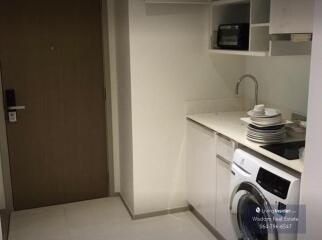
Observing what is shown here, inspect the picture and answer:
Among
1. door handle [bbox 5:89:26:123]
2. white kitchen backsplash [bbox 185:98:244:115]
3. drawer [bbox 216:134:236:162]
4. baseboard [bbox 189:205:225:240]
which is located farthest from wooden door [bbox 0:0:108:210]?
drawer [bbox 216:134:236:162]

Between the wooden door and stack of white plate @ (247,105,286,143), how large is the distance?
1618 millimetres

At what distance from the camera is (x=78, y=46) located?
3.46 m

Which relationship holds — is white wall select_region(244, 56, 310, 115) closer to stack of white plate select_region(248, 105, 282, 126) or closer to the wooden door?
stack of white plate select_region(248, 105, 282, 126)

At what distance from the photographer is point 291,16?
223 cm

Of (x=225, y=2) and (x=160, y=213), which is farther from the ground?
(x=225, y=2)

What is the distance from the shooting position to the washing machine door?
7.22 feet

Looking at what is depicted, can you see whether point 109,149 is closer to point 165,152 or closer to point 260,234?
point 165,152

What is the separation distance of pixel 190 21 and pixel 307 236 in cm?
191

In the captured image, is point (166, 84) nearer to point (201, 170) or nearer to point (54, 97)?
point (201, 170)

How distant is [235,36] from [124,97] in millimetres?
1094

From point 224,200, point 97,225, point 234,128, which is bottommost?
point 97,225

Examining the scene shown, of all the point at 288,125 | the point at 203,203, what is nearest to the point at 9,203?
the point at 203,203

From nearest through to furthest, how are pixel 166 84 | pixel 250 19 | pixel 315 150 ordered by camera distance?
pixel 315 150
pixel 250 19
pixel 166 84

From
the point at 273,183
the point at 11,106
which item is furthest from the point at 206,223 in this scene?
the point at 11,106
